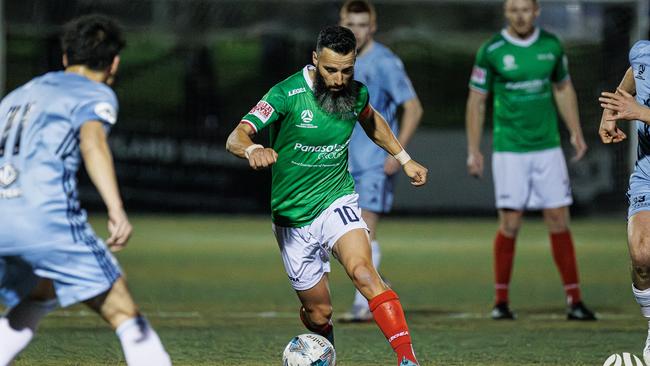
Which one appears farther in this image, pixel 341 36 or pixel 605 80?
pixel 605 80

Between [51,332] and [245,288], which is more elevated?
[51,332]

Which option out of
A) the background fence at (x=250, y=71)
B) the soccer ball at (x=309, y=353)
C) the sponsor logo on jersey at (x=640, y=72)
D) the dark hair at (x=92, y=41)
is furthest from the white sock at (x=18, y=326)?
the background fence at (x=250, y=71)

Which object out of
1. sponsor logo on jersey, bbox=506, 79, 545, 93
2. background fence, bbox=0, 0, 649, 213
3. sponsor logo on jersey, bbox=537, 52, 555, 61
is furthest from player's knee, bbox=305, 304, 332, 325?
background fence, bbox=0, 0, 649, 213

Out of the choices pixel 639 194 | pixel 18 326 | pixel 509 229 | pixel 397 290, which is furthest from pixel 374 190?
pixel 18 326

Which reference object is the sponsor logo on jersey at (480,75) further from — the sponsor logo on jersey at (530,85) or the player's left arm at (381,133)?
the player's left arm at (381,133)

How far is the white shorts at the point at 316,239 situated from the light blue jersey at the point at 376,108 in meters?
2.62

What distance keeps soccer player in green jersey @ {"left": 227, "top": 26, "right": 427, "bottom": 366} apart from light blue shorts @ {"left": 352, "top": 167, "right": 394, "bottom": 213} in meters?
2.57

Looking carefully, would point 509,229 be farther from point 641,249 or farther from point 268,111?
point 268,111

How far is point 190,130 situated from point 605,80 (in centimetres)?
646

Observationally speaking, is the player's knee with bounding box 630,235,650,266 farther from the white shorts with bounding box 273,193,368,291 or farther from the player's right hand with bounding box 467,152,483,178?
the player's right hand with bounding box 467,152,483,178

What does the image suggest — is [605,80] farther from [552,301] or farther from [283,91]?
[283,91]

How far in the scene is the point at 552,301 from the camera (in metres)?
10.8

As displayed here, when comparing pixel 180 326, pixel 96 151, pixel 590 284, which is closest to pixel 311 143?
pixel 96 151

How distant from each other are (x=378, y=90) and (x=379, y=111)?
0.53 feet
